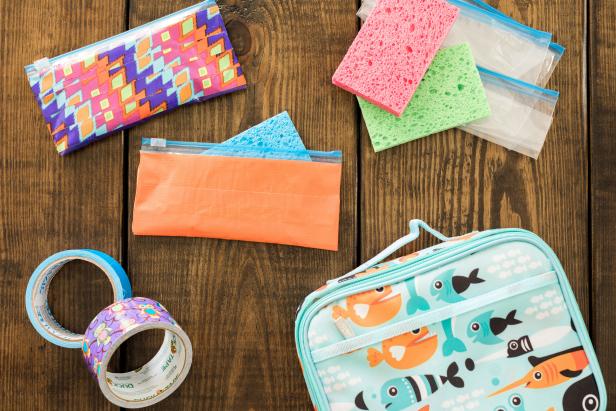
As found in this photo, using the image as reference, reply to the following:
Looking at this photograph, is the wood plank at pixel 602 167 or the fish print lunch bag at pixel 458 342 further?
the wood plank at pixel 602 167

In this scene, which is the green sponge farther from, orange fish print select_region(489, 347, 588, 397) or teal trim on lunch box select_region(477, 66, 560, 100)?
orange fish print select_region(489, 347, 588, 397)

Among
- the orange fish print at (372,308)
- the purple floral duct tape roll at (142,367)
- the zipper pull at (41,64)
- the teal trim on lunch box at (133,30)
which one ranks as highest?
the teal trim on lunch box at (133,30)

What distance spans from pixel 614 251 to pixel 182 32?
66 centimetres

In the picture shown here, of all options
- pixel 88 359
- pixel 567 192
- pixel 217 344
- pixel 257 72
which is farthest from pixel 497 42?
pixel 88 359

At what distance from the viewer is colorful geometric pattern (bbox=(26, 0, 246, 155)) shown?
75 centimetres

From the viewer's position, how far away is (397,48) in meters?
0.73

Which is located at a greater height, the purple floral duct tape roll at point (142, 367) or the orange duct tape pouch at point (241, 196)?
the orange duct tape pouch at point (241, 196)

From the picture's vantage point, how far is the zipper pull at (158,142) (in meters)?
0.74

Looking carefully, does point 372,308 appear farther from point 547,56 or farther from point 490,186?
point 547,56

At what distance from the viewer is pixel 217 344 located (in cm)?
75

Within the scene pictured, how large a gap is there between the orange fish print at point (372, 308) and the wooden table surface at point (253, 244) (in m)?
0.09

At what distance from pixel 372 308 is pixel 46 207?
18.1 inches

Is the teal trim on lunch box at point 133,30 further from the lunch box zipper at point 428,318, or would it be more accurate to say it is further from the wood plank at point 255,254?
the lunch box zipper at point 428,318

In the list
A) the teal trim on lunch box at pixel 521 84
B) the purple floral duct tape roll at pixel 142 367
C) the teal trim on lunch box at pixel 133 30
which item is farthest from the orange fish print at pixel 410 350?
the teal trim on lunch box at pixel 133 30
